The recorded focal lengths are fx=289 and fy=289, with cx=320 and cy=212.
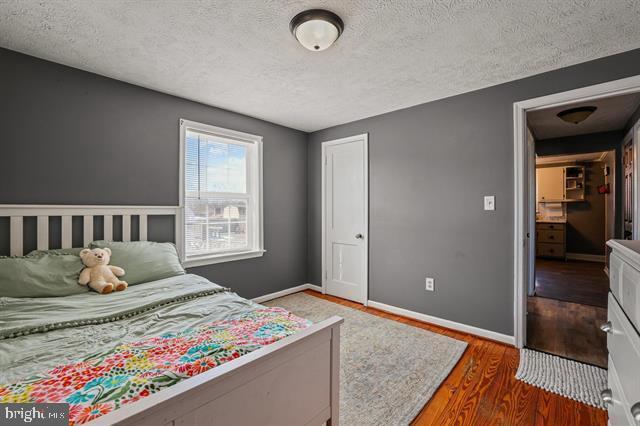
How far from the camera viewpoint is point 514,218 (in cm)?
255

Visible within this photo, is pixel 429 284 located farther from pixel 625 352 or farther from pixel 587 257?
pixel 587 257

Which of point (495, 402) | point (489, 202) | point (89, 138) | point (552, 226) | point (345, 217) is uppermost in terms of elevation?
point (89, 138)

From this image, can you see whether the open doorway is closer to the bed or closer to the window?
the bed

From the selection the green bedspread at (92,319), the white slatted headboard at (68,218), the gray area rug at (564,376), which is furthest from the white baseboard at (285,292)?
the gray area rug at (564,376)

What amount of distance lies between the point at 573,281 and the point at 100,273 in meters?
6.28

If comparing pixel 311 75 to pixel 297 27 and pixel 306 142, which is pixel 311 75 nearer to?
pixel 297 27

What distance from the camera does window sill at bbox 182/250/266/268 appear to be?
3.01 metres

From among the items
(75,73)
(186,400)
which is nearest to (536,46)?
(186,400)

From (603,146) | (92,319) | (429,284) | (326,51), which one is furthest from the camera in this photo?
(603,146)

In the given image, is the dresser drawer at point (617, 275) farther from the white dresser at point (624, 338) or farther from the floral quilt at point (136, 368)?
the floral quilt at point (136, 368)

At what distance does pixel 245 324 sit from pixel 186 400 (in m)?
0.59

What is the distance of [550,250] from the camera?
6465 millimetres

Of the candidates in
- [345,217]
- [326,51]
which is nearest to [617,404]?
[326,51]

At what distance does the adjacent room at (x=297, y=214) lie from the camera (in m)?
1.11
